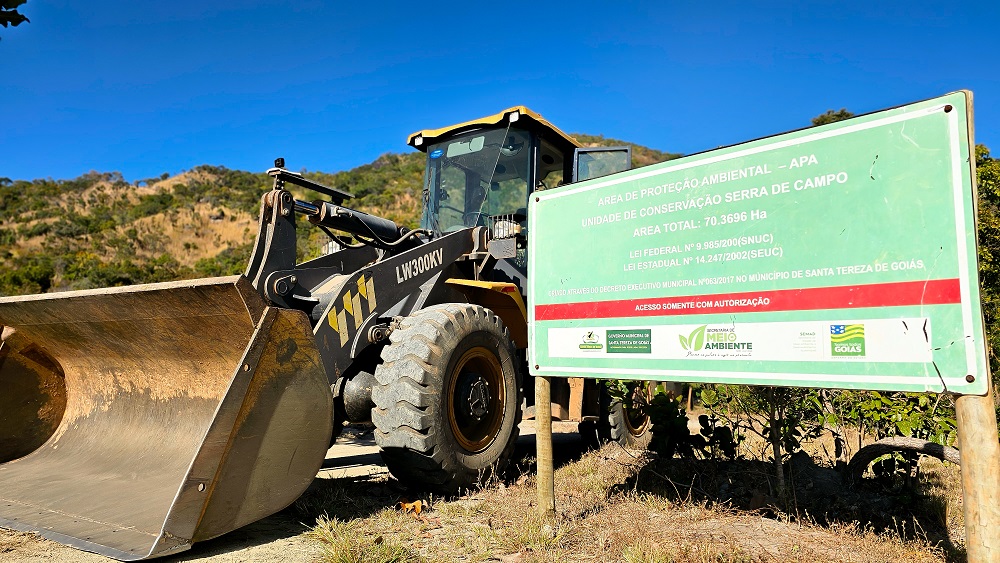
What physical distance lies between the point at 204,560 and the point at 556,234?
2541 millimetres

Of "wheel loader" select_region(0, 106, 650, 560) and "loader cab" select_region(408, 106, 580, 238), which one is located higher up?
"loader cab" select_region(408, 106, 580, 238)

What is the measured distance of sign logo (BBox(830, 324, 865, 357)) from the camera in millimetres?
2601

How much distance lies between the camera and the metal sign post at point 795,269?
2.40 metres

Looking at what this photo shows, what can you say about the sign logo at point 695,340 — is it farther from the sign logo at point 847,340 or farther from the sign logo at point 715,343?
the sign logo at point 847,340

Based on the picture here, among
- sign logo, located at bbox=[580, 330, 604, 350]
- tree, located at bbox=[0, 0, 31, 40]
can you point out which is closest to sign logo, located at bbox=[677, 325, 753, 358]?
sign logo, located at bbox=[580, 330, 604, 350]

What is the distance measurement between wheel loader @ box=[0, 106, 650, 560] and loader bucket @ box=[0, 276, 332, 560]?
0.01 metres

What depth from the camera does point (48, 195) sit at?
41406 mm

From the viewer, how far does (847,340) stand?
104 inches

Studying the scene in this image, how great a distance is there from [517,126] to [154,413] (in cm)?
400

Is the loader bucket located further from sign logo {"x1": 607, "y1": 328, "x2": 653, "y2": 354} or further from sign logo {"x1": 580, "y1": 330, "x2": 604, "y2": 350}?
sign logo {"x1": 607, "y1": 328, "x2": 653, "y2": 354}

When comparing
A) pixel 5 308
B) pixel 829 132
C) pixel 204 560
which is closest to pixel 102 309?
pixel 5 308

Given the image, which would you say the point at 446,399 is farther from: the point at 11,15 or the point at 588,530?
the point at 11,15

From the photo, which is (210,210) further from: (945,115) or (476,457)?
(945,115)

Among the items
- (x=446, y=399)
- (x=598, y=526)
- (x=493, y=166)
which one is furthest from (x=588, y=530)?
(x=493, y=166)
